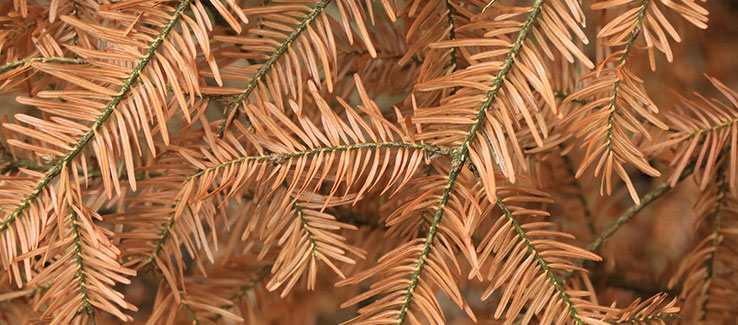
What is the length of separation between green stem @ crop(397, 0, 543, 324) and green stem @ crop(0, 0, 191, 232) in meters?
0.15

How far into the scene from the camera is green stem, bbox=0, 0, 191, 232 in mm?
298

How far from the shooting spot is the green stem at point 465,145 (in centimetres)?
30

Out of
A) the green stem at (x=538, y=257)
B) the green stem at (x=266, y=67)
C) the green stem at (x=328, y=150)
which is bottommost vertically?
the green stem at (x=538, y=257)

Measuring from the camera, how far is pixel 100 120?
298 mm

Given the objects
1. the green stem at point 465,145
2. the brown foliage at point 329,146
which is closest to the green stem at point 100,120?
the brown foliage at point 329,146

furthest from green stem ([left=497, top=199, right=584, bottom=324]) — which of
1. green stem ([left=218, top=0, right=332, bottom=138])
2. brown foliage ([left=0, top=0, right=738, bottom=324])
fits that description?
green stem ([left=218, top=0, right=332, bottom=138])

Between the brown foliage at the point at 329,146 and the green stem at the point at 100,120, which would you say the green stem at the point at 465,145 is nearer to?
the brown foliage at the point at 329,146

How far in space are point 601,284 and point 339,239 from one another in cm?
32

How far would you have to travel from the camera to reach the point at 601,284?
59cm

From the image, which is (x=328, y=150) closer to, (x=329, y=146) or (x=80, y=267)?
(x=329, y=146)

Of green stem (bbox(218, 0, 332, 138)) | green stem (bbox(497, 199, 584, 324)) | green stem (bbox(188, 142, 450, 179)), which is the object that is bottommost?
green stem (bbox(497, 199, 584, 324))

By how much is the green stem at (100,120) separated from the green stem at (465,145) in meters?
0.15

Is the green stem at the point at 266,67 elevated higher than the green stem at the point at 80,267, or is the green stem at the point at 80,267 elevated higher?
the green stem at the point at 266,67

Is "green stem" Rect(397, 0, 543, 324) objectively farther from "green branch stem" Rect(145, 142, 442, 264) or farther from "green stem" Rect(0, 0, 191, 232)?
"green stem" Rect(0, 0, 191, 232)
